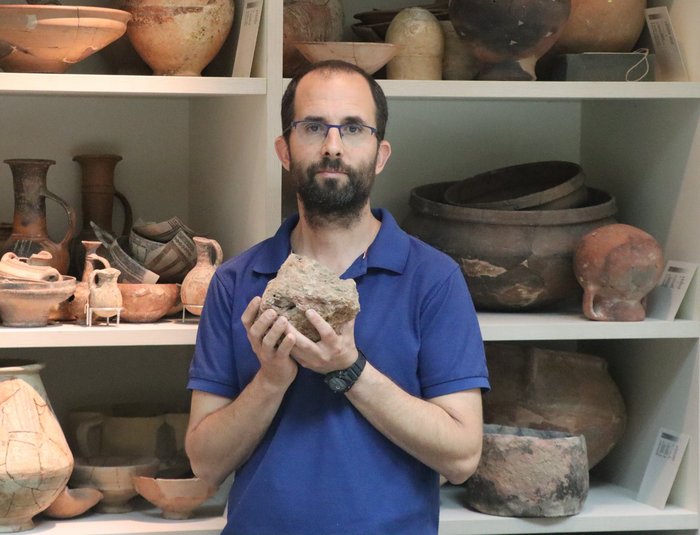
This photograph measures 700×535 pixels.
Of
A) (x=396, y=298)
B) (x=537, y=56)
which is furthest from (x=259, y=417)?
(x=537, y=56)

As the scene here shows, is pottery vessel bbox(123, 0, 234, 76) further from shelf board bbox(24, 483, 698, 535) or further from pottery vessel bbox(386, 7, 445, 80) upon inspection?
shelf board bbox(24, 483, 698, 535)

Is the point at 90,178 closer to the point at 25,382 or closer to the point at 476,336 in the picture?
the point at 25,382

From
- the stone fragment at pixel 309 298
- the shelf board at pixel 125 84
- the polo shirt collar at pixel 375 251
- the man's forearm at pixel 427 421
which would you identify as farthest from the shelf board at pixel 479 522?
the shelf board at pixel 125 84

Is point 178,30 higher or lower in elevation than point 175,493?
higher

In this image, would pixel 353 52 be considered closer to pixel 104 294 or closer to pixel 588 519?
Answer: pixel 104 294

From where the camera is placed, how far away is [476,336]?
1.97 m

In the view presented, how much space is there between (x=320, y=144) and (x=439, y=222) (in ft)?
2.26

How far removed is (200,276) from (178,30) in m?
0.50

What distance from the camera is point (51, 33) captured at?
2.29 meters

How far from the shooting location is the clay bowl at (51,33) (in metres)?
2.27

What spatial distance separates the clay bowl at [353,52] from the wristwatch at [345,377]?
0.76 m

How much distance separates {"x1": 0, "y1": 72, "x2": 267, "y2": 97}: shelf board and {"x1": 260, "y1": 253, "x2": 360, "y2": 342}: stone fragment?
0.61 m

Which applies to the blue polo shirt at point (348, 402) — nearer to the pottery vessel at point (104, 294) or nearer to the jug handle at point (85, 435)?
the pottery vessel at point (104, 294)

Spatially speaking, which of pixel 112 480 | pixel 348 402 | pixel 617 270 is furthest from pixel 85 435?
pixel 617 270
